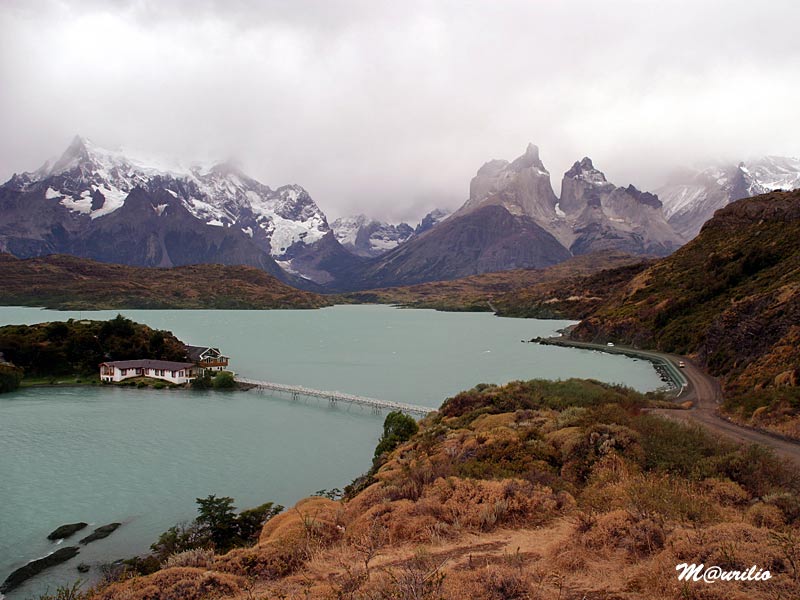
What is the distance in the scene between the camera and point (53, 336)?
6744 cm

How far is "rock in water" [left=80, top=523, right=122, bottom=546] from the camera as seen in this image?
2456 cm

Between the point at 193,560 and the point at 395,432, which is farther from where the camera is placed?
the point at 395,432

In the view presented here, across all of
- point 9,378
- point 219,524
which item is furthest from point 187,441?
point 9,378

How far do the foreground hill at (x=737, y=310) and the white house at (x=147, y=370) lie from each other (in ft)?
196

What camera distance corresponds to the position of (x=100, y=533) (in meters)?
25.2

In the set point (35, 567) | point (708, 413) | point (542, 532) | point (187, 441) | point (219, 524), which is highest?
point (542, 532)

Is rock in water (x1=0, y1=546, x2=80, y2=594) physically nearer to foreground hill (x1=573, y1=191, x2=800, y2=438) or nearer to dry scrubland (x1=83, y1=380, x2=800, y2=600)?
dry scrubland (x1=83, y1=380, x2=800, y2=600)

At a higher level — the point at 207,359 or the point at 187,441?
the point at 207,359

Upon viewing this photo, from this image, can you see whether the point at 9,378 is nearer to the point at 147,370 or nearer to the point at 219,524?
the point at 147,370

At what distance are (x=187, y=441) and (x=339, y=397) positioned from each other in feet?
55.9

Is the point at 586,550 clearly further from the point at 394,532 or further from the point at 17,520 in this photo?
the point at 17,520

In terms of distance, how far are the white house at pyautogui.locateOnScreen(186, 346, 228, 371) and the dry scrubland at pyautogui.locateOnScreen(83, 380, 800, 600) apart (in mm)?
59138

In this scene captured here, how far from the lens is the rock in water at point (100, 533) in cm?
2456
